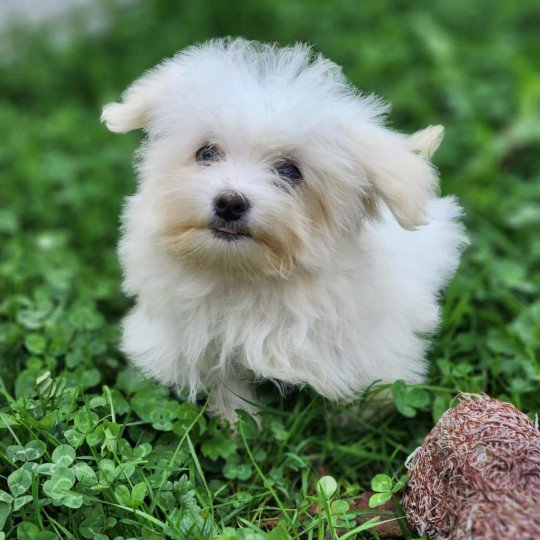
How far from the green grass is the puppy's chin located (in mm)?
531

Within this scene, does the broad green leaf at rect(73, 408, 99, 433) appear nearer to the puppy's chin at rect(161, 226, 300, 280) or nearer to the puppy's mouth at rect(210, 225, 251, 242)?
the puppy's chin at rect(161, 226, 300, 280)

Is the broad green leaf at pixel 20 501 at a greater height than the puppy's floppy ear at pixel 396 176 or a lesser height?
lesser

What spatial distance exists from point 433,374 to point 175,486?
113cm

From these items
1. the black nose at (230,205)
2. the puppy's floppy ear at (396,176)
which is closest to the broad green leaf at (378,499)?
the puppy's floppy ear at (396,176)

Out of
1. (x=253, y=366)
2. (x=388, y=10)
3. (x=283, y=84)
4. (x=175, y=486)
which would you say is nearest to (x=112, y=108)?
(x=283, y=84)

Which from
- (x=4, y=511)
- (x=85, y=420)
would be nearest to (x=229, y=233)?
(x=85, y=420)

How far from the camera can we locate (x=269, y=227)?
2459 millimetres

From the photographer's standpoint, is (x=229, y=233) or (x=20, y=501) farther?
(x=229, y=233)

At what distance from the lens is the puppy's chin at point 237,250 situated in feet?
8.14

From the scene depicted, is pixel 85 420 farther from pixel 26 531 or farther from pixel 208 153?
Result: pixel 208 153

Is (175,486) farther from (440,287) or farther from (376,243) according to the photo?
(440,287)

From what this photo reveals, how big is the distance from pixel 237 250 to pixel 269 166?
29cm

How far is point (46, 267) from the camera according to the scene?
12.1 ft

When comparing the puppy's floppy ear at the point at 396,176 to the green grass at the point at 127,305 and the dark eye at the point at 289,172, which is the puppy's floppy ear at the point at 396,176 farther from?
the green grass at the point at 127,305
